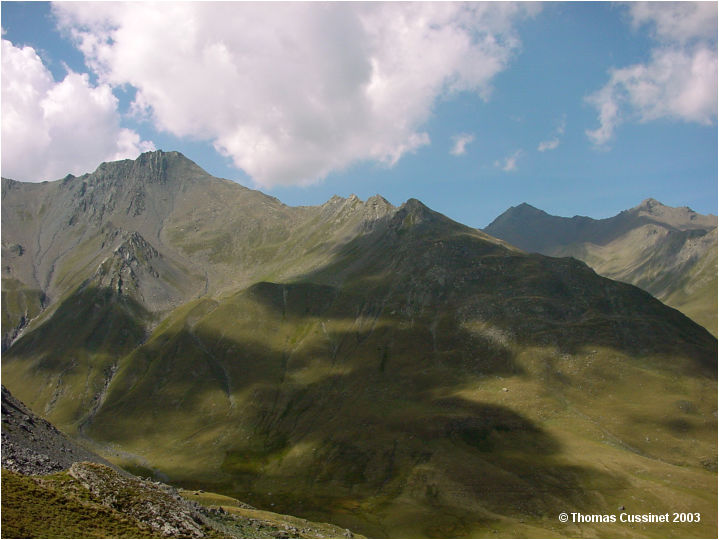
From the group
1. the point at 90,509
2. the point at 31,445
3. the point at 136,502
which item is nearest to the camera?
the point at 90,509

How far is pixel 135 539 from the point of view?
116ft

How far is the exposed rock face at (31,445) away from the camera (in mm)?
63928

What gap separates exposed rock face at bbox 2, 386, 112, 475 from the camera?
63928 millimetres

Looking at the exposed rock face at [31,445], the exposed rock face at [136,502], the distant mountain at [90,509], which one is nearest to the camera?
the distant mountain at [90,509]

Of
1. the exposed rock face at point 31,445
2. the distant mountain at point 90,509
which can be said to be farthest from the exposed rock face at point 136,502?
the exposed rock face at point 31,445

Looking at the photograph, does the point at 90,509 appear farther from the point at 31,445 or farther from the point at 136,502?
the point at 31,445

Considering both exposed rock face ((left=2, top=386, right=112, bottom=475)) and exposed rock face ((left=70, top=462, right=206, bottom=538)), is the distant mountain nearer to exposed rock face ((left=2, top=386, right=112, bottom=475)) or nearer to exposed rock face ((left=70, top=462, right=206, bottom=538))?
exposed rock face ((left=70, top=462, right=206, bottom=538))

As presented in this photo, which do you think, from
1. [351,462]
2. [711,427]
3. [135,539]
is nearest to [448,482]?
[351,462]

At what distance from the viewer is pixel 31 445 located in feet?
269

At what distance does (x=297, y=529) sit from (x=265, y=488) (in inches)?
4376

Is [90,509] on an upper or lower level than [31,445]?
upper

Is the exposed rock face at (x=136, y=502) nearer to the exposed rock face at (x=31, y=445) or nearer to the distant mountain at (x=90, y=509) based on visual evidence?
the distant mountain at (x=90, y=509)

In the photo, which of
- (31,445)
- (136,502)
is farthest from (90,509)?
(31,445)

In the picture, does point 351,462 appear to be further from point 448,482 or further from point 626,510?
point 626,510
